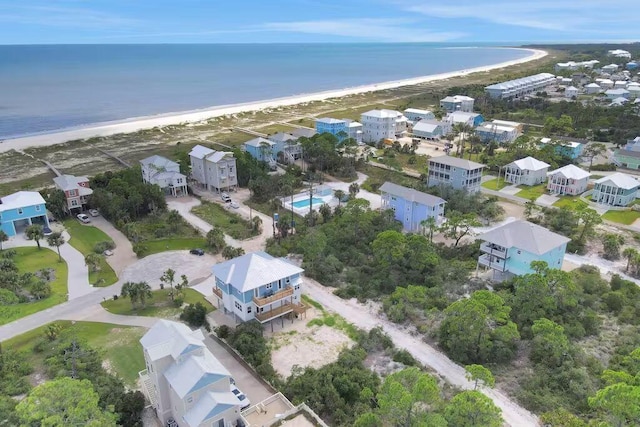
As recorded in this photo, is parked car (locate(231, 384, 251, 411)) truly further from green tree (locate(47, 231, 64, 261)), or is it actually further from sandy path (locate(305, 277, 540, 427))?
green tree (locate(47, 231, 64, 261))

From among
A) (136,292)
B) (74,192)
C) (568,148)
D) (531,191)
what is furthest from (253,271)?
(568,148)

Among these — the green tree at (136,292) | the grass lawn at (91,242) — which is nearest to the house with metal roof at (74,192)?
the grass lawn at (91,242)

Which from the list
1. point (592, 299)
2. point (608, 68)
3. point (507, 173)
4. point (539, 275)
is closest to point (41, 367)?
point (539, 275)

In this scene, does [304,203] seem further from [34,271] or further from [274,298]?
[34,271]

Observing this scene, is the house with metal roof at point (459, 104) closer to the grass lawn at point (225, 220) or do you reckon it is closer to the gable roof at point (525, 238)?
the grass lawn at point (225, 220)

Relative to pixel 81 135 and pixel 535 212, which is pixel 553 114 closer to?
pixel 535 212
